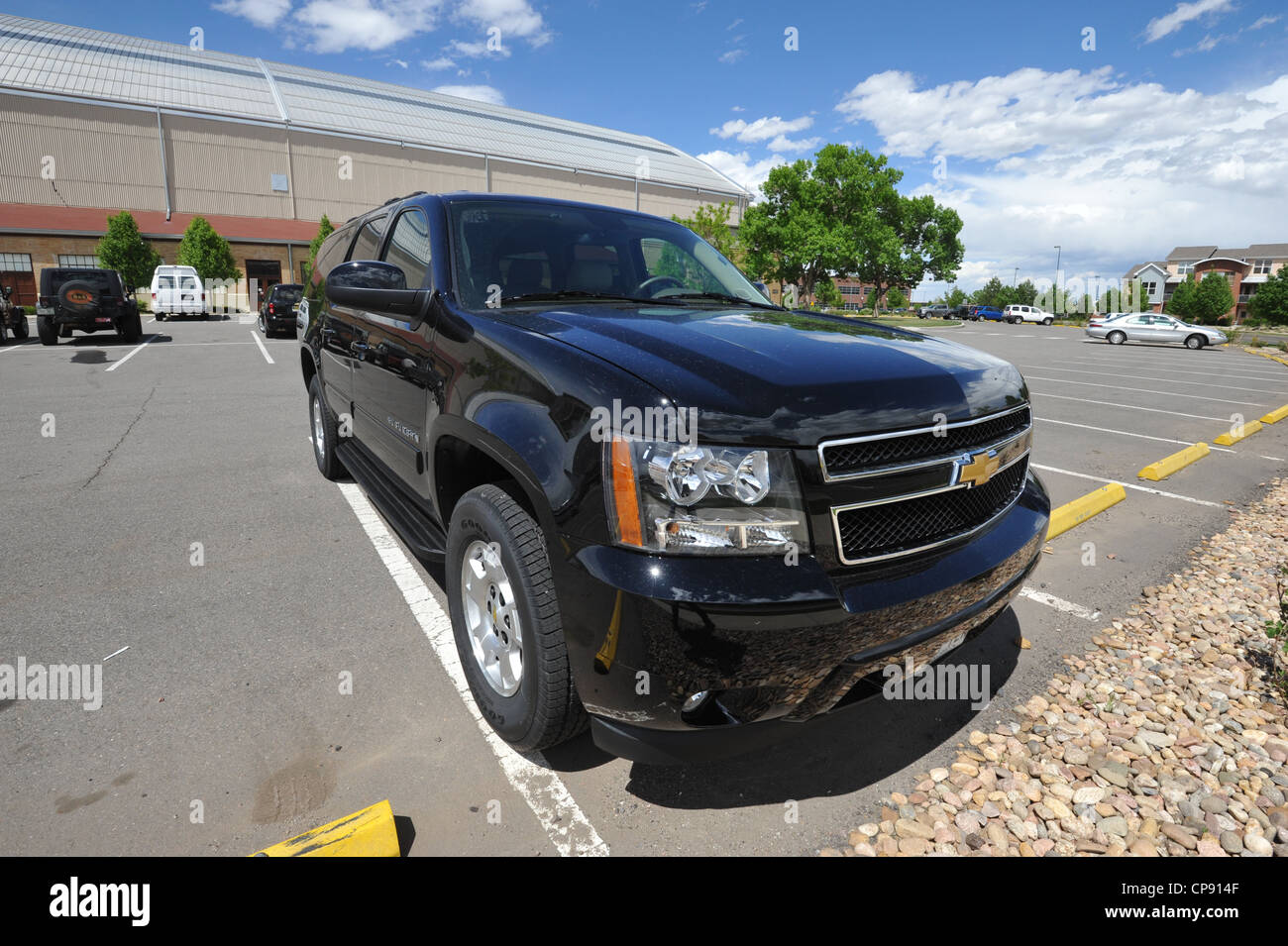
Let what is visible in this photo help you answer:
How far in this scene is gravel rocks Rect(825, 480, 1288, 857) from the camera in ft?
6.95

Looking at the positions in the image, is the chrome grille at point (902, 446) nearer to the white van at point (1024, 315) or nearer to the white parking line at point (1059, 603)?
the white parking line at point (1059, 603)

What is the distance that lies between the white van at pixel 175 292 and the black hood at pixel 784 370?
94.6 ft

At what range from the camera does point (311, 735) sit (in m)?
2.46

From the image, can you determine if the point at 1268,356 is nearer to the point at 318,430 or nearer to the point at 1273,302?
the point at 318,430

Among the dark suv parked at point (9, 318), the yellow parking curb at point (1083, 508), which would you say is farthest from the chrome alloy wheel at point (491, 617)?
the dark suv parked at point (9, 318)

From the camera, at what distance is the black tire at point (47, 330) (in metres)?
15.8

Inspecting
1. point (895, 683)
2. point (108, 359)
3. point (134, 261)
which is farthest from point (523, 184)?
point (895, 683)

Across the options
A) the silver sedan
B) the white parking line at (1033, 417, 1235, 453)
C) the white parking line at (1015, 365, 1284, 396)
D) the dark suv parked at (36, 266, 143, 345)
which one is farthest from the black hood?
the silver sedan

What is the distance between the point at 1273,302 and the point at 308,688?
229 feet

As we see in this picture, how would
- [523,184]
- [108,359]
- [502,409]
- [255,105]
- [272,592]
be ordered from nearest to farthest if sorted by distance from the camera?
[502,409] < [272,592] < [108,359] < [255,105] < [523,184]

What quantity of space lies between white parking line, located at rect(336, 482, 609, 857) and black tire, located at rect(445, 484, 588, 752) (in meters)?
0.15

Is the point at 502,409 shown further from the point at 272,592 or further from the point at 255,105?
the point at 255,105

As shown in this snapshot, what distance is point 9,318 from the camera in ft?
55.5

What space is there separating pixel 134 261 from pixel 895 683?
152ft
